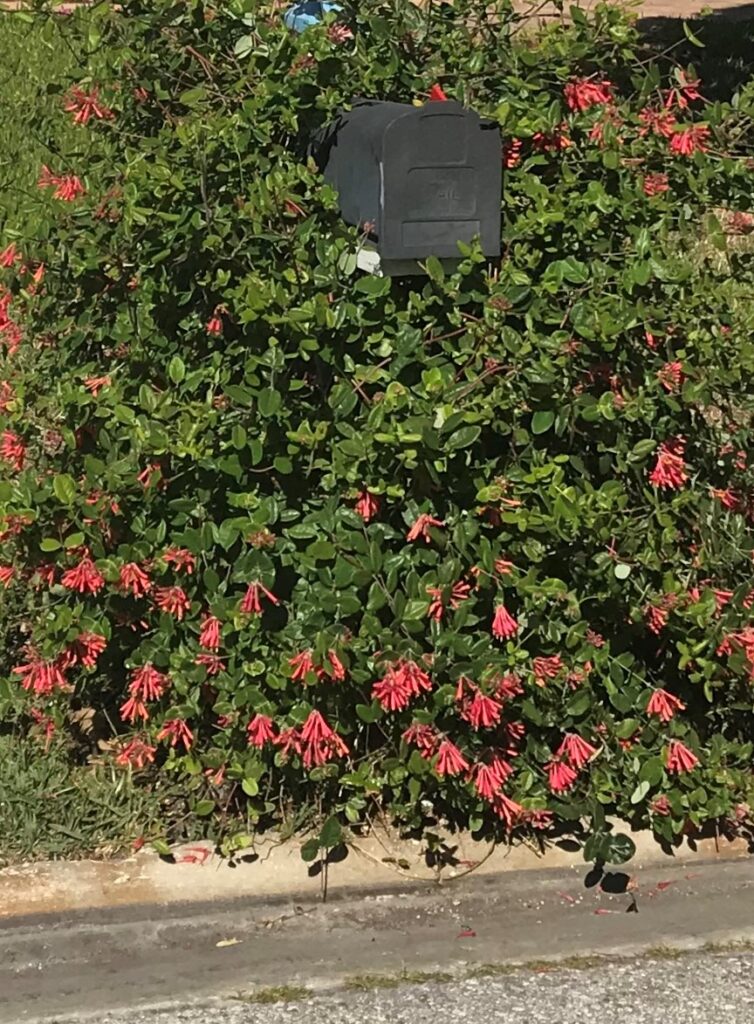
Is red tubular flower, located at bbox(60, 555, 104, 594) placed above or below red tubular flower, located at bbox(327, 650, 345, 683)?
above

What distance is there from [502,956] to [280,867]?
542mm

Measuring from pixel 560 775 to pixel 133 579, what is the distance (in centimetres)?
98

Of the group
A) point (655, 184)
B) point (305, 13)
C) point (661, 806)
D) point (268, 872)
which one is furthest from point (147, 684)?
point (305, 13)

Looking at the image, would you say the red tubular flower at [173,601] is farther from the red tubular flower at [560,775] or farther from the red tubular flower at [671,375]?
the red tubular flower at [671,375]

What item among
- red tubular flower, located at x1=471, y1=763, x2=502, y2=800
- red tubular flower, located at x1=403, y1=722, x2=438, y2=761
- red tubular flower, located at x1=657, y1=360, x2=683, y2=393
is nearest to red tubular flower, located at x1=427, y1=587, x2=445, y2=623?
red tubular flower, located at x1=403, y1=722, x2=438, y2=761

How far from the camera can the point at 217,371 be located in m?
3.03

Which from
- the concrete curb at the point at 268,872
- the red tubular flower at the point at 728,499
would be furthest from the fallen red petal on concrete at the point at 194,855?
the red tubular flower at the point at 728,499

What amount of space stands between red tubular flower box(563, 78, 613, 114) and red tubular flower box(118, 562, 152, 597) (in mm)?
1390

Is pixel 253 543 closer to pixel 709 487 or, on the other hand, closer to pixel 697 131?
pixel 709 487

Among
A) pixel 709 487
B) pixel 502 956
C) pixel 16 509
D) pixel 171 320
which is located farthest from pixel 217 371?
pixel 502 956

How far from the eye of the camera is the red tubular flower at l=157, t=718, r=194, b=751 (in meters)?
2.96

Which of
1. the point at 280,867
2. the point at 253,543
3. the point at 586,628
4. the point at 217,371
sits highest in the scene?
the point at 217,371

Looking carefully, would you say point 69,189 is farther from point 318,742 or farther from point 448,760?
point 448,760

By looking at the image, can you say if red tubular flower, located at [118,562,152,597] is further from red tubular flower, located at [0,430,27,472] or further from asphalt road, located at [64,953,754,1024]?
asphalt road, located at [64,953,754,1024]
